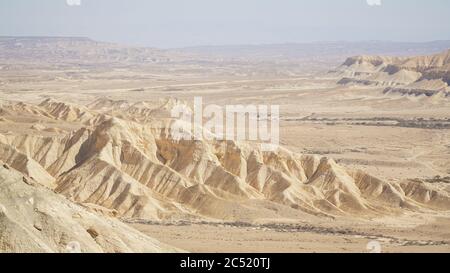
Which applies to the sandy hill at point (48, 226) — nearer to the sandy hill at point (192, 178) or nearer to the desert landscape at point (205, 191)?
the desert landscape at point (205, 191)

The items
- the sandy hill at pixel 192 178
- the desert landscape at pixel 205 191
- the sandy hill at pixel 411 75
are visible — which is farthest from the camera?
the sandy hill at pixel 411 75

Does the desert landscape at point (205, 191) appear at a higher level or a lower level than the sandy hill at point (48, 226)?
lower

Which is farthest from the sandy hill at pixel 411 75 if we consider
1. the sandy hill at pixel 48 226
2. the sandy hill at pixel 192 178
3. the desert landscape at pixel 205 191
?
the sandy hill at pixel 48 226
